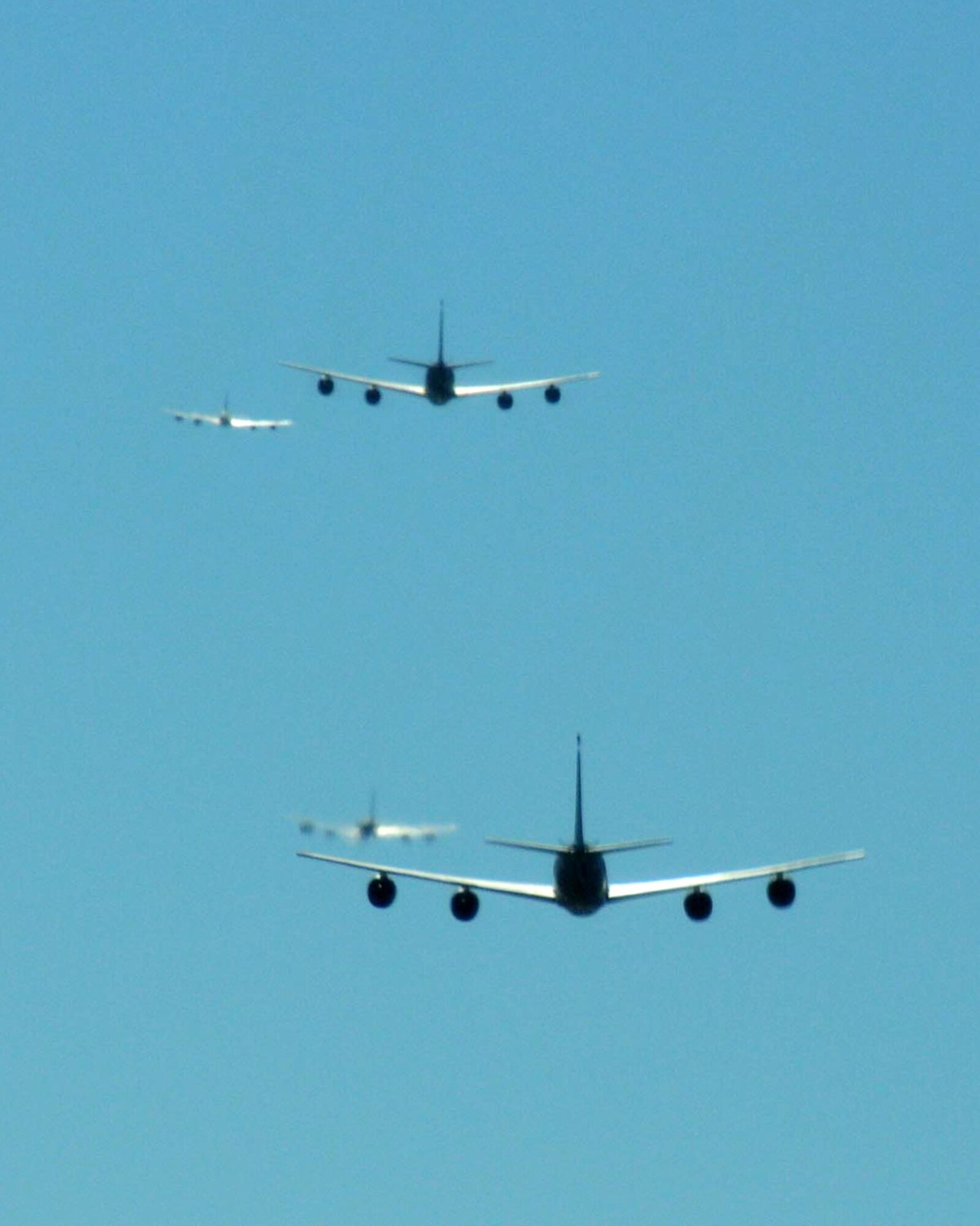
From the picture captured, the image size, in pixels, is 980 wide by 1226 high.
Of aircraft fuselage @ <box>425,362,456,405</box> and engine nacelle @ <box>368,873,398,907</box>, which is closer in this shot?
engine nacelle @ <box>368,873,398,907</box>

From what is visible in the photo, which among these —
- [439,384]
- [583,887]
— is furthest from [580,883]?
[439,384]

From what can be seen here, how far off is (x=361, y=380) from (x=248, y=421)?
12522 mm

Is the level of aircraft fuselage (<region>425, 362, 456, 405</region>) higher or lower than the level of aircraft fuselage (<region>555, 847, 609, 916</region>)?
higher

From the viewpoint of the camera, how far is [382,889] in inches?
4306

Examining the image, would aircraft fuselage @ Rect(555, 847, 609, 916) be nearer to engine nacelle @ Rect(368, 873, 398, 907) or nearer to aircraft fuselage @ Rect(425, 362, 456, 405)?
engine nacelle @ Rect(368, 873, 398, 907)

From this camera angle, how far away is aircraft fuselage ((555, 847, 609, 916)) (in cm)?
10925

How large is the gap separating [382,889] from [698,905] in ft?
41.1

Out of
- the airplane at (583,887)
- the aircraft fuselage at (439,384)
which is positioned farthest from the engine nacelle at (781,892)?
the aircraft fuselage at (439,384)

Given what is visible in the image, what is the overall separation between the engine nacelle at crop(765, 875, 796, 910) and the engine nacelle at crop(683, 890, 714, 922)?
14.0ft

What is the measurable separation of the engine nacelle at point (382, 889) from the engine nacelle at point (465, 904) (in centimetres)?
308

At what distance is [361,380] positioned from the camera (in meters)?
189

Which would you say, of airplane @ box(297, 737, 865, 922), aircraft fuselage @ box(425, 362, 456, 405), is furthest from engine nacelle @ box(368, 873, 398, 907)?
aircraft fuselage @ box(425, 362, 456, 405)

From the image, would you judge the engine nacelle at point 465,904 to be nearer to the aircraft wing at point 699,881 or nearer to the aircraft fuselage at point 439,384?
the aircraft wing at point 699,881

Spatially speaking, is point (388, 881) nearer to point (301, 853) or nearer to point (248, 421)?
point (301, 853)
